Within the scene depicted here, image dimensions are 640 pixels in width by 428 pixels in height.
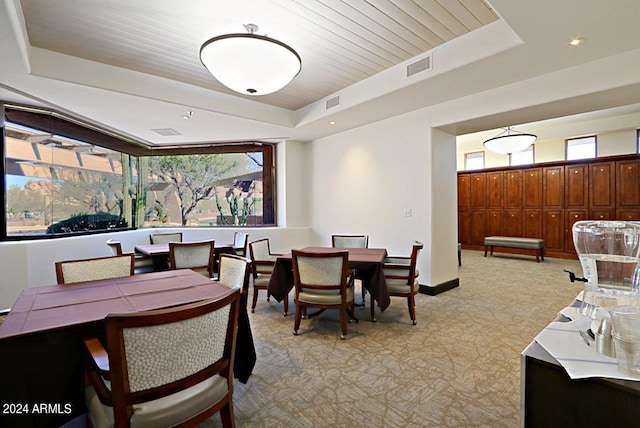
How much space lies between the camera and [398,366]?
2662mm

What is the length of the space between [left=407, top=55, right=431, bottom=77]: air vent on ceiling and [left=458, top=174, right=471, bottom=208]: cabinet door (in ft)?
22.2

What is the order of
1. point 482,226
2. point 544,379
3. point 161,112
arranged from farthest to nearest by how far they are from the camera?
point 482,226 → point 161,112 → point 544,379

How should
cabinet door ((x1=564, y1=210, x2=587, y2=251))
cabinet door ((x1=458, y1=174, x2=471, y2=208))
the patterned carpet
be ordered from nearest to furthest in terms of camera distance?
1. the patterned carpet
2. cabinet door ((x1=564, y1=210, x2=587, y2=251))
3. cabinet door ((x1=458, y1=174, x2=471, y2=208))

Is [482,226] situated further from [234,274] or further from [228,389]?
[228,389]

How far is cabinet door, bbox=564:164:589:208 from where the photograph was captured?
290 inches

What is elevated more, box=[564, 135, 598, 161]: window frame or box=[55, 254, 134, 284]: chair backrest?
box=[564, 135, 598, 161]: window frame

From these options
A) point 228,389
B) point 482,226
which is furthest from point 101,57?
point 482,226

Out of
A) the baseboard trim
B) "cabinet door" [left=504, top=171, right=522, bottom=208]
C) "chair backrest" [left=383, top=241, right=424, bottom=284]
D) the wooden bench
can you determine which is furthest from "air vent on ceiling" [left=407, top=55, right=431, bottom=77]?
"cabinet door" [left=504, top=171, right=522, bottom=208]

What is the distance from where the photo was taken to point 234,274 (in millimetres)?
2695

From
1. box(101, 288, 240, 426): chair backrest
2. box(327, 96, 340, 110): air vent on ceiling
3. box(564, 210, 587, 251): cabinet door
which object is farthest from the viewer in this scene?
box(564, 210, 587, 251): cabinet door

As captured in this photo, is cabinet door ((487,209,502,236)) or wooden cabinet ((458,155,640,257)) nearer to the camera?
wooden cabinet ((458,155,640,257))

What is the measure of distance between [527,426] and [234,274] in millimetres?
2198

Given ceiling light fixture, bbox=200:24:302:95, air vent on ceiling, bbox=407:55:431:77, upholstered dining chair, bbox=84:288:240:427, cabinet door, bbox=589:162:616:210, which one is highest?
air vent on ceiling, bbox=407:55:431:77

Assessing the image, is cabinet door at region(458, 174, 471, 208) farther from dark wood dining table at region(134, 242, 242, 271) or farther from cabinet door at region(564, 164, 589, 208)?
dark wood dining table at region(134, 242, 242, 271)
